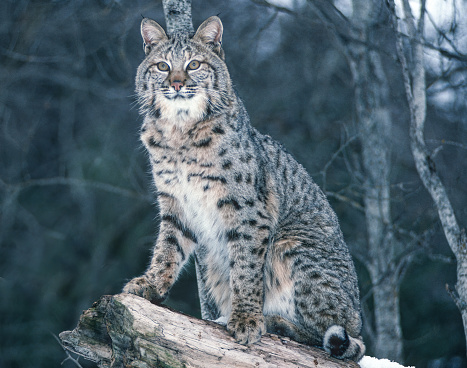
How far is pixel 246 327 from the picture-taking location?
3787 mm

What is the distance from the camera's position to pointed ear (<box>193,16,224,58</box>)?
448 centimetres

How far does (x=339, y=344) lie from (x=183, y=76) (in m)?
2.21

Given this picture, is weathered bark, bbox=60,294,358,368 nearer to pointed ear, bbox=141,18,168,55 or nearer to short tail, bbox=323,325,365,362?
short tail, bbox=323,325,365,362

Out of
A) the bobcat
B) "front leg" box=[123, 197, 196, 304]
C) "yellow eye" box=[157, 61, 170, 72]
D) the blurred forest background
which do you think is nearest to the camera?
the bobcat

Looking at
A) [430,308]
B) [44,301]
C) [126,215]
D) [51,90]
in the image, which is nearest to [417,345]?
[430,308]

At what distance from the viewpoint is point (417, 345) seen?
28.6ft

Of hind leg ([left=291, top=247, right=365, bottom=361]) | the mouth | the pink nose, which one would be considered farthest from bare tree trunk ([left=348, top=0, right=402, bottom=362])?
the pink nose

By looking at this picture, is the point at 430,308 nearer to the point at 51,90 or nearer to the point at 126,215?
the point at 126,215

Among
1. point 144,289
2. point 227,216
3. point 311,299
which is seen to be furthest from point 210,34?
point 311,299

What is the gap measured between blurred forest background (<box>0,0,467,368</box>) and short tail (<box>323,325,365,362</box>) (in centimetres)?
443

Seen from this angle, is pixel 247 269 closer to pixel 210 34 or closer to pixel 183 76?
pixel 183 76

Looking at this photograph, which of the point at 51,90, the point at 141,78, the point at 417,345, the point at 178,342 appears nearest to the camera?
the point at 178,342

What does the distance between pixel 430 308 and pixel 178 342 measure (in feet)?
21.2

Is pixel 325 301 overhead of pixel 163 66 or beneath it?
beneath
